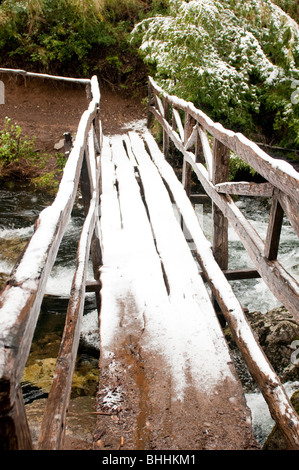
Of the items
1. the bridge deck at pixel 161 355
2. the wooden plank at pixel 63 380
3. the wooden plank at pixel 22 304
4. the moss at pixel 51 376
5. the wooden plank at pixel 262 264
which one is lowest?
the moss at pixel 51 376

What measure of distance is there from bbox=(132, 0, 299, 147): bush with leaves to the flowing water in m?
2.45

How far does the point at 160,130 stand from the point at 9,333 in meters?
8.77

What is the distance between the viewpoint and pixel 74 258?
647 cm

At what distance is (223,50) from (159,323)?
7059 millimetres

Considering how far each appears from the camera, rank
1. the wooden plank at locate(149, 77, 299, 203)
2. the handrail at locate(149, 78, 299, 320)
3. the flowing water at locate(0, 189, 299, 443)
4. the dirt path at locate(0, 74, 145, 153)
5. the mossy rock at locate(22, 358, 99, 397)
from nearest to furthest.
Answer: the wooden plank at locate(149, 77, 299, 203)
the handrail at locate(149, 78, 299, 320)
the mossy rock at locate(22, 358, 99, 397)
the flowing water at locate(0, 189, 299, 443)
the dirt path at locate(0, 74, 145, 153)

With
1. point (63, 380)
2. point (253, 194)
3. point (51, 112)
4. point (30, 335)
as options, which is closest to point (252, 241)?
point (253, 194)

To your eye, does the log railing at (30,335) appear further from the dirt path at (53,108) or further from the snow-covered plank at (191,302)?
the dirt path at (53,108)

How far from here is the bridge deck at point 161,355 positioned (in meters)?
1.96

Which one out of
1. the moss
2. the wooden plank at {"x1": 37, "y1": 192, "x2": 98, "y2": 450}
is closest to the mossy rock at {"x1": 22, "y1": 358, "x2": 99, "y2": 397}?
the moss

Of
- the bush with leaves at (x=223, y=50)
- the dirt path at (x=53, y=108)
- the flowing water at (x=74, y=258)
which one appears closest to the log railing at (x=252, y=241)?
the flowing water at (x=74, y=258)

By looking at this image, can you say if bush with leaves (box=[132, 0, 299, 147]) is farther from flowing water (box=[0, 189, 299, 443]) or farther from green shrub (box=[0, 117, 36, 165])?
green shrub (box=[0, 117, 36, 165])

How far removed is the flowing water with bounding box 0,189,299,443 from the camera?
14.7ft

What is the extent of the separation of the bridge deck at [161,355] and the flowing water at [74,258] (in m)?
1.38

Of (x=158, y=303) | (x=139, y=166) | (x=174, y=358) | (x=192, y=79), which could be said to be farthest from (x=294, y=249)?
(x=174, y=358)
